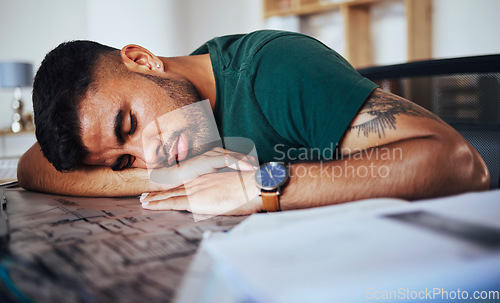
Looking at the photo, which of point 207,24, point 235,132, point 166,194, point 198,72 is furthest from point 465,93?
point 207,24

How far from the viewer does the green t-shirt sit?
2.60 feet

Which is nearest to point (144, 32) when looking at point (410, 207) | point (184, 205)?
point (184, 205)

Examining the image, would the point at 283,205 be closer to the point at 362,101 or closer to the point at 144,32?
the point at 362,101

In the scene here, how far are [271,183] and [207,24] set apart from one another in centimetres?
441

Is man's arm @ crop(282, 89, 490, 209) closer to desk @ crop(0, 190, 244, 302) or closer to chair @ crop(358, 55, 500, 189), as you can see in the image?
desk @ crop(0, 190, 244, 302)

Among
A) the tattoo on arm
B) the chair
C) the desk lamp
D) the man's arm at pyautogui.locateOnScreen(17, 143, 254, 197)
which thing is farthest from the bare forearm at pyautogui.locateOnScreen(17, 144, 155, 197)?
the desk lamp

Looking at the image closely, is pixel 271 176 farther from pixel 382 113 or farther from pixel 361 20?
pixel 361 20

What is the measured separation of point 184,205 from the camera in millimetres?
837

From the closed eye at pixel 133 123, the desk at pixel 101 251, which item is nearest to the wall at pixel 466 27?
the closed eye at pixel 133 123

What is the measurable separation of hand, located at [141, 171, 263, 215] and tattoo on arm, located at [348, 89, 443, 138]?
0.24 meters

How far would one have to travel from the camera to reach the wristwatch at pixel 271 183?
767 millimetres

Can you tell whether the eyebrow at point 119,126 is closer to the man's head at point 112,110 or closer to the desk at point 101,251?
the man's head at point 112,110

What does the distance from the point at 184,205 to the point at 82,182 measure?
42cm

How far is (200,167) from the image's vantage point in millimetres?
996
